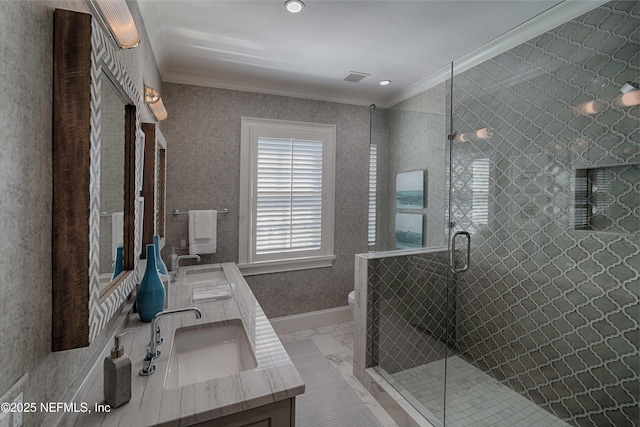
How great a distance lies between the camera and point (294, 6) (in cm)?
176

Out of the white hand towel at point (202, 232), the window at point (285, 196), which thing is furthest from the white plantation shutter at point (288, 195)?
the white hand towel at point (202, 232)

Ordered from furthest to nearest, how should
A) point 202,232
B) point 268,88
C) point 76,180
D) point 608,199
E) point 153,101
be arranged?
1. point 268,88
2. point 202,232
3. point 153,101
4. point 608,199
5. point 76,180

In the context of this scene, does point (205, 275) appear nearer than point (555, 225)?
No

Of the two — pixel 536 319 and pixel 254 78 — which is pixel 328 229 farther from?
pixel 536 319

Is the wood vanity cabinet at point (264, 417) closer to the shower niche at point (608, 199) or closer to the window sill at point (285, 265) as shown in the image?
the shower niche at point (608, 199)

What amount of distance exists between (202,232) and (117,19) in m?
1.85

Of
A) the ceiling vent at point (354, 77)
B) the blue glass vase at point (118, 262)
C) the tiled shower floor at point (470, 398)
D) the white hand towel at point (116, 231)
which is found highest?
the ceiling vent at point (354, 77)

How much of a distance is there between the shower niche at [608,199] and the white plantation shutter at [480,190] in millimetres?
588

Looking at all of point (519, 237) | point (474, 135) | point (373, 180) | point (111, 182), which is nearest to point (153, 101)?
point (111, 182)

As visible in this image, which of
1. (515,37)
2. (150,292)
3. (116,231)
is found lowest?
(150,292)

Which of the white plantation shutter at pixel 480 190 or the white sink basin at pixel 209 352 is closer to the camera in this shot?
the white sink basin at pixel 209 352

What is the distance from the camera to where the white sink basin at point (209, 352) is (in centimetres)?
122

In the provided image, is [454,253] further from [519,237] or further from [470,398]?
[470,398]

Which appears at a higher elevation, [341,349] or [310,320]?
[310,320]
